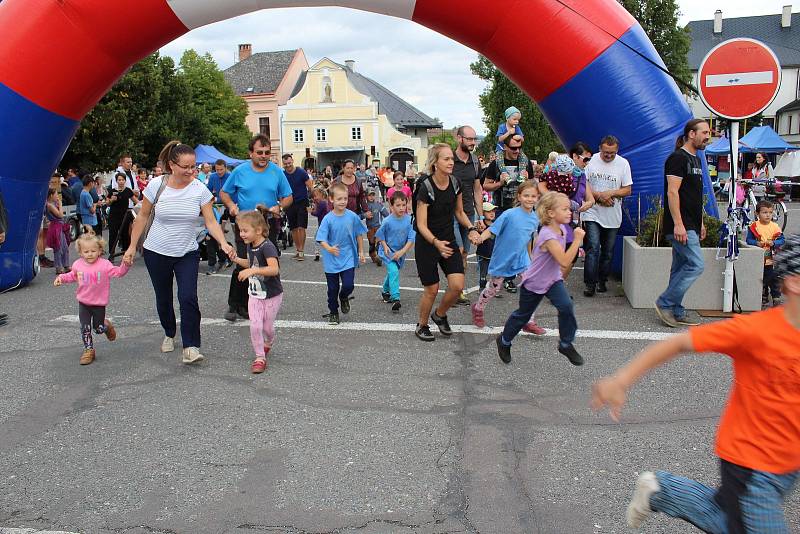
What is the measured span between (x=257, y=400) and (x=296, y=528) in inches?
68.7

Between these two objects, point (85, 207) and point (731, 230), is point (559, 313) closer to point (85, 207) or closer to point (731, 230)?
point (731, 230)

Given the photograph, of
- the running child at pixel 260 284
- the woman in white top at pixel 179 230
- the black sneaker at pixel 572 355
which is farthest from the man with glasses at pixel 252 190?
the black sneaker at pixel 572 355

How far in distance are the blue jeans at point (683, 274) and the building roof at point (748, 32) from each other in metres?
61.4

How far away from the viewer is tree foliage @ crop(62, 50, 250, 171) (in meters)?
25.0

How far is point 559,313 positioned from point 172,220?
309 centimetres

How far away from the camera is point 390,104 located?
6881 cm

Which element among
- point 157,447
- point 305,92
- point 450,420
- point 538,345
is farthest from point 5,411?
point 305,92

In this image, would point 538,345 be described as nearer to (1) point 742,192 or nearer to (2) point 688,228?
(2) point 688,228

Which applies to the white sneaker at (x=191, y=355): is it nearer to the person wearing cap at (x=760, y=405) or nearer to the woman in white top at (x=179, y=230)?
the woman in white top at (x=179, y=230)

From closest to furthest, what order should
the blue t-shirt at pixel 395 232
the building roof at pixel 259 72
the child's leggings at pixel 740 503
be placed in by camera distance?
the child's leggings at pixel 740 503 < the blue t-shirt at pixel 395 232 < the building roof at pixel 259 72

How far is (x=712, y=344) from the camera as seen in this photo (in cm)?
226

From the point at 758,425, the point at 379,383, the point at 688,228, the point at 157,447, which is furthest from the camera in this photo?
the point at 688,228

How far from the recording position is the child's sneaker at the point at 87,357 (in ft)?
18.3

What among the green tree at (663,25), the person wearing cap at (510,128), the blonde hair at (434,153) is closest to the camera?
the blonde hair at (434,153)
